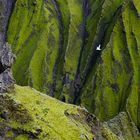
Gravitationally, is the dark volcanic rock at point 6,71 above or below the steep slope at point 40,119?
above

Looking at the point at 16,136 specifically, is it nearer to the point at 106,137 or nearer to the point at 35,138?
the point at 35,138

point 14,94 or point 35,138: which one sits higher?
point 14,94

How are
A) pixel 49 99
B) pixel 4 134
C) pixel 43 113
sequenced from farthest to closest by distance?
pixel 49 99, pixel 43 113, pixel 4 134

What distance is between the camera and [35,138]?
5294 cm

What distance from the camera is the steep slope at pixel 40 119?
53156 millimetres

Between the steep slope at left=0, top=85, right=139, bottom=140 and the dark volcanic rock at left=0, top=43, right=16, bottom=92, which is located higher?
the dark volcanic rock at left=0, top=43, right=16, bottom=92

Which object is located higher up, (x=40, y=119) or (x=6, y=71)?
(x=6, y=71)

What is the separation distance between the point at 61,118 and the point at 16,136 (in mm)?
A: 7537

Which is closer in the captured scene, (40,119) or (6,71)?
(40,119)

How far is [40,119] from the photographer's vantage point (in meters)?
55.2

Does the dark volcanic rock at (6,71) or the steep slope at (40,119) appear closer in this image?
the steep slope at (40,119)

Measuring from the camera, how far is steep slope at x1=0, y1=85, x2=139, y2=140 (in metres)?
53.2

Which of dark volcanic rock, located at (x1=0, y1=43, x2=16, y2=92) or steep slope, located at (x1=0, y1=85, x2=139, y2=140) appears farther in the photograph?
dark volcanic rock, located at (x1=0, y1=43, x2=16, y2=92)

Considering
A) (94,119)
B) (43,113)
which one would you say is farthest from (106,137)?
(43,113)
